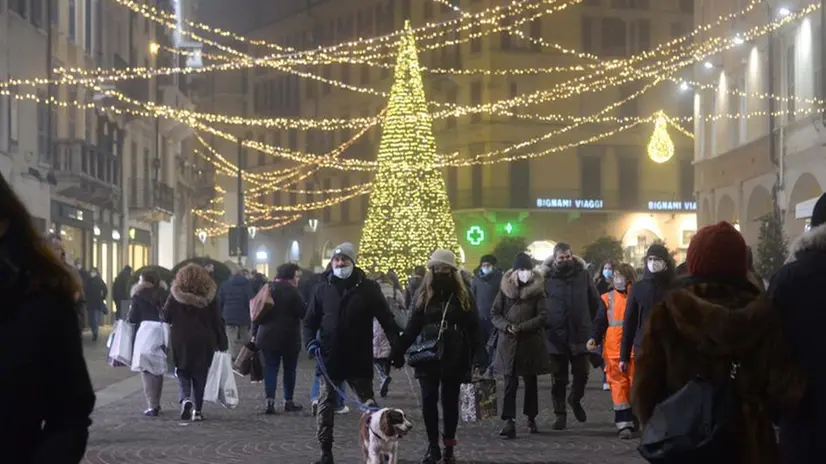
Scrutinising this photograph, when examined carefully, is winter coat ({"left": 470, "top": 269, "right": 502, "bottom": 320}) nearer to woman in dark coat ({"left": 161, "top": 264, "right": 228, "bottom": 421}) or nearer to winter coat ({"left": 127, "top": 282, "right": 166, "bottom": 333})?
winter coat ({"left": 127, "top": 282, "right": 166, "bottom": 333})

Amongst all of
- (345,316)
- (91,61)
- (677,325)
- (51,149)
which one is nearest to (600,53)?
(91,61)

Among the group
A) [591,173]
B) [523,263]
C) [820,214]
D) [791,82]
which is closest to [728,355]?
[820,214]

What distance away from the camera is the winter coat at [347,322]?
12.0 metres

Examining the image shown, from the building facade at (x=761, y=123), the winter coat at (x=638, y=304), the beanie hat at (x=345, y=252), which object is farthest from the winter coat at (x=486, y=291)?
the building facade at (x=761, y=123)

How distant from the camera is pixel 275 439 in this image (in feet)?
46.6

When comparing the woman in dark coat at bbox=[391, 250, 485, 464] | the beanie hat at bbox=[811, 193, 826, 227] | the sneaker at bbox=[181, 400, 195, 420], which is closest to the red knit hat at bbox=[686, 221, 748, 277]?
the beanie hat at bbox=[811, 193, 826, 227]

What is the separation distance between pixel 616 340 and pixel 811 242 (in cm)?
882

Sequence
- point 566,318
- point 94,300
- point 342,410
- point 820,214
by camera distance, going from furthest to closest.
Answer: point 94,300, point 342,410, point 566,318, point 820,214

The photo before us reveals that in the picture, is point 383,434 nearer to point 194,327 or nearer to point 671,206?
point 194,327

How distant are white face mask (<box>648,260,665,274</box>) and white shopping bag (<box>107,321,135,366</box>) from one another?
695 cm

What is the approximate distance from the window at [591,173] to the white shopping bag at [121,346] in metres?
49.7

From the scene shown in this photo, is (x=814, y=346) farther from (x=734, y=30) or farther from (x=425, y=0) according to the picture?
(x=425, y=0)

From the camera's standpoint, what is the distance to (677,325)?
5.47m

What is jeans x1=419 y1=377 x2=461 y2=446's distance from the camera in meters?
11.8
